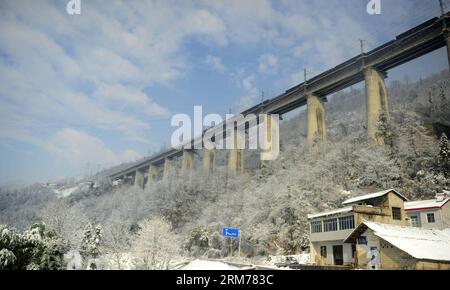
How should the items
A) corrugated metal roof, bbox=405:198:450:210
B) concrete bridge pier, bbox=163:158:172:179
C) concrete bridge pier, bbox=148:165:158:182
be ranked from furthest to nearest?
1. concrete bridge pier, bbox=148:165:158:182
2. concrete bridge pier, bbox=163:158:172:179
3. corrugated metal roof, bbox=405:198:450:210

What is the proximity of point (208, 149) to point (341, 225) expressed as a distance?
4340 centimetres

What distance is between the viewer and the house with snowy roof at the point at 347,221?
901 inches

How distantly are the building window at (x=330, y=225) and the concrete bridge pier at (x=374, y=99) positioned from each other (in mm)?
13099

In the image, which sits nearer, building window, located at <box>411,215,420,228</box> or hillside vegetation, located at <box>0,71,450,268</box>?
building window, located at <box>411,215,420,228</box>

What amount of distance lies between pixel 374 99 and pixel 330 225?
17.4m

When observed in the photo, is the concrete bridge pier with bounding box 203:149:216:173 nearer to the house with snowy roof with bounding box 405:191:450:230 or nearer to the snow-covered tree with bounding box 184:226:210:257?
the snow-covered tree with bounding box 184:226:210:257

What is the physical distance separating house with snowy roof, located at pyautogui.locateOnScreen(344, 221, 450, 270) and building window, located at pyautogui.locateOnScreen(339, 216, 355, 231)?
8.21 feet

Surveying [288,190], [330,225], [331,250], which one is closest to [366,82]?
[288,190]

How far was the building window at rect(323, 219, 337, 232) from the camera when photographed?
24609 millimetres

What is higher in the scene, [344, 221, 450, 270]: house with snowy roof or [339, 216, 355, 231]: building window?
[339, 216, 355, 231]: building window

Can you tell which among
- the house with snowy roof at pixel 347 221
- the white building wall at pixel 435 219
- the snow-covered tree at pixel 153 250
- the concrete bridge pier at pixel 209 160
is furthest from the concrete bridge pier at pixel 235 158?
the white building wall at pixel 435 219

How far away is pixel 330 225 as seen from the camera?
24.9m

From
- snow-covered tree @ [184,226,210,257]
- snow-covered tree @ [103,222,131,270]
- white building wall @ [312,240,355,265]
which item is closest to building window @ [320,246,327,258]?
white building wall @ [312,240,355,265]
